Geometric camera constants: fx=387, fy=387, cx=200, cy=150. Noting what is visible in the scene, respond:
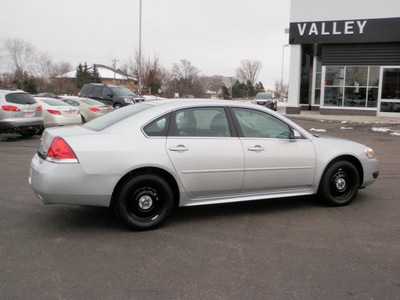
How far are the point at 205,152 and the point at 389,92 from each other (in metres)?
22.2

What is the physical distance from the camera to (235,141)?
475cm

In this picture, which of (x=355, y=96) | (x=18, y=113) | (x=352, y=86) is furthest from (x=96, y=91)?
(x=355, y=96)

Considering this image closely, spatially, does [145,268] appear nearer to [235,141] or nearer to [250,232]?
[250,232]

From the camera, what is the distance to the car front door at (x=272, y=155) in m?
4.81

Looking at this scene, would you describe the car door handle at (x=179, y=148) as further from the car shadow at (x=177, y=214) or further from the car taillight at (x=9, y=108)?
the car taillight at (x=9, y=108)

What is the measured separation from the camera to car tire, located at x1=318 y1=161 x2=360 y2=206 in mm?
5293

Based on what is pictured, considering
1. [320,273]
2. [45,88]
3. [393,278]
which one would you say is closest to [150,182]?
[320,273]

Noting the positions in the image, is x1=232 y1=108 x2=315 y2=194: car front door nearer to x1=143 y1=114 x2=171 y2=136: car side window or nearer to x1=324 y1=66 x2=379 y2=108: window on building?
x1=143 y1=114 x2=171 y2=136: car side window

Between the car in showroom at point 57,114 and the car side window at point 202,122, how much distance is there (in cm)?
981

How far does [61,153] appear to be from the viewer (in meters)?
4.11

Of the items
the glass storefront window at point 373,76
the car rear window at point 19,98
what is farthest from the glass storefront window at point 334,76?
the car rear window at point 19,98

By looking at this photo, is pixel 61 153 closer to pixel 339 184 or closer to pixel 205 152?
pixel 205 152

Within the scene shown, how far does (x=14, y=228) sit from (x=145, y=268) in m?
1.91

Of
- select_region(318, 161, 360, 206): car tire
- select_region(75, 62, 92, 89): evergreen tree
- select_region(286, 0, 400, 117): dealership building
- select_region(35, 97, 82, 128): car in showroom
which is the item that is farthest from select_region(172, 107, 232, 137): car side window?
select_region(75, 62, 92, 89): evergreen tree
